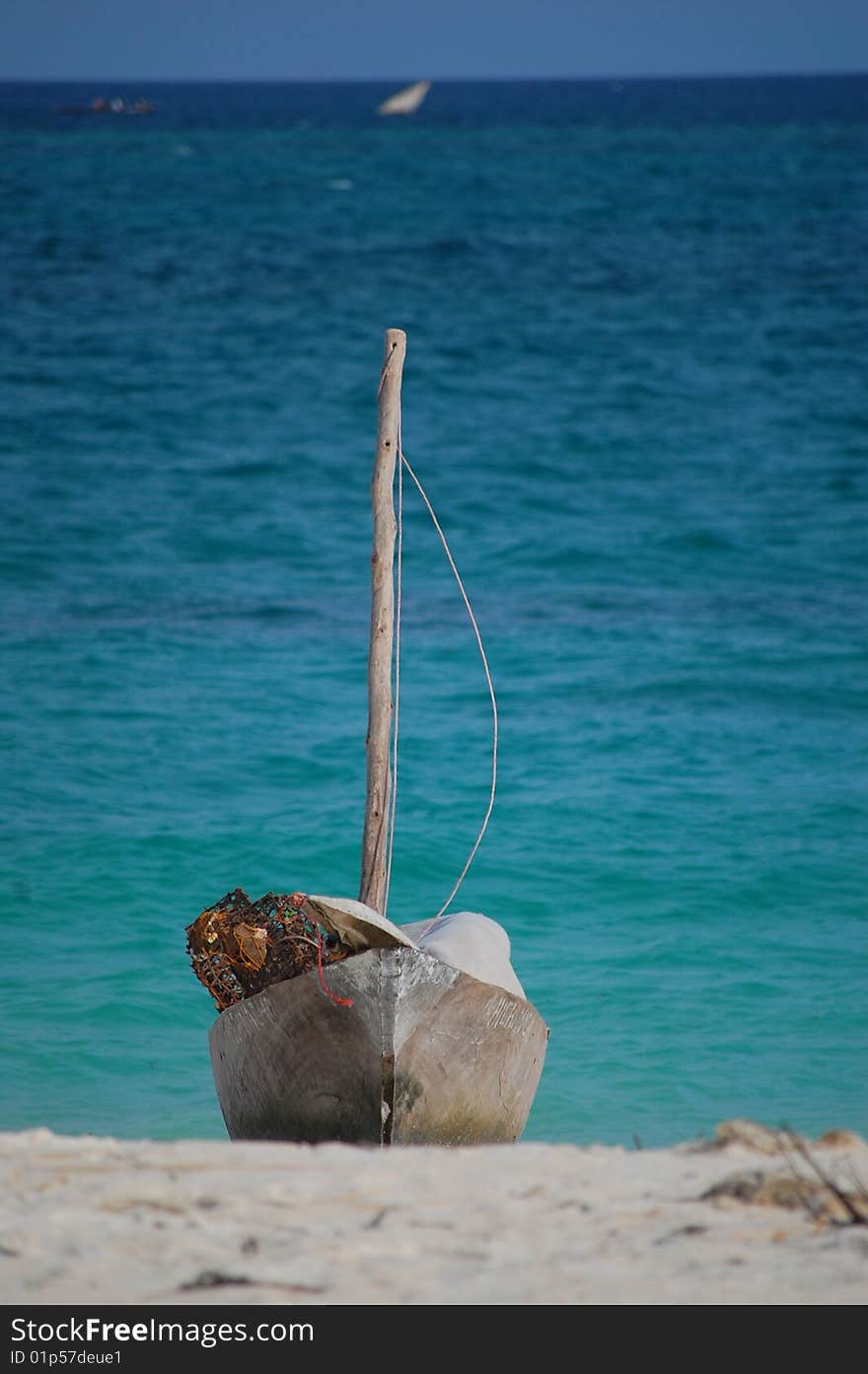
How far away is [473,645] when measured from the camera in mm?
16125

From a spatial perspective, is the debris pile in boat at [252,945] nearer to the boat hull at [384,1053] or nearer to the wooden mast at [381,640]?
the boat hull at [384,1053]

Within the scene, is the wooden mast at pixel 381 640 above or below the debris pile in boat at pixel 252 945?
above

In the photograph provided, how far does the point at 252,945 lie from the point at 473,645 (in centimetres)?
988

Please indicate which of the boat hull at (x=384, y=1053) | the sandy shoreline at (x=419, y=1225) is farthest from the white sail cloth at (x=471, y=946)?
the sandy shoreline at (x=419, y=1225)

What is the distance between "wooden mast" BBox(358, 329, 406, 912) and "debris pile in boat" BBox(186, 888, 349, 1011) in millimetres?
1038

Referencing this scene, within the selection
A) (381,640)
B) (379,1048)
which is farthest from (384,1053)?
(381,640)

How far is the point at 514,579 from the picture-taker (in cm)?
1814

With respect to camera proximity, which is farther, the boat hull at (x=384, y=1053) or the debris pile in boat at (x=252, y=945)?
the debris pile in boat at (x=252, y=945)

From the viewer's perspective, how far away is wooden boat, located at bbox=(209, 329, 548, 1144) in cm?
584

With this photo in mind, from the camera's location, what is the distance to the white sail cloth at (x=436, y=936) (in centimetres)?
590

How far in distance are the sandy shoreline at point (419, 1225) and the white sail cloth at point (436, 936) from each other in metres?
0.78

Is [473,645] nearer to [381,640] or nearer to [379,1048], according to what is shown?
[381,640]

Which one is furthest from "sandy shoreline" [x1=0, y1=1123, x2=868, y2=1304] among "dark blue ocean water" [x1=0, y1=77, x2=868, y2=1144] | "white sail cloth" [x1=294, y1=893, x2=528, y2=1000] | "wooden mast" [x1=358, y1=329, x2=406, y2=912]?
"dark blue ocean water" [x1=0, y1=77, x2=868, y2=1144]
